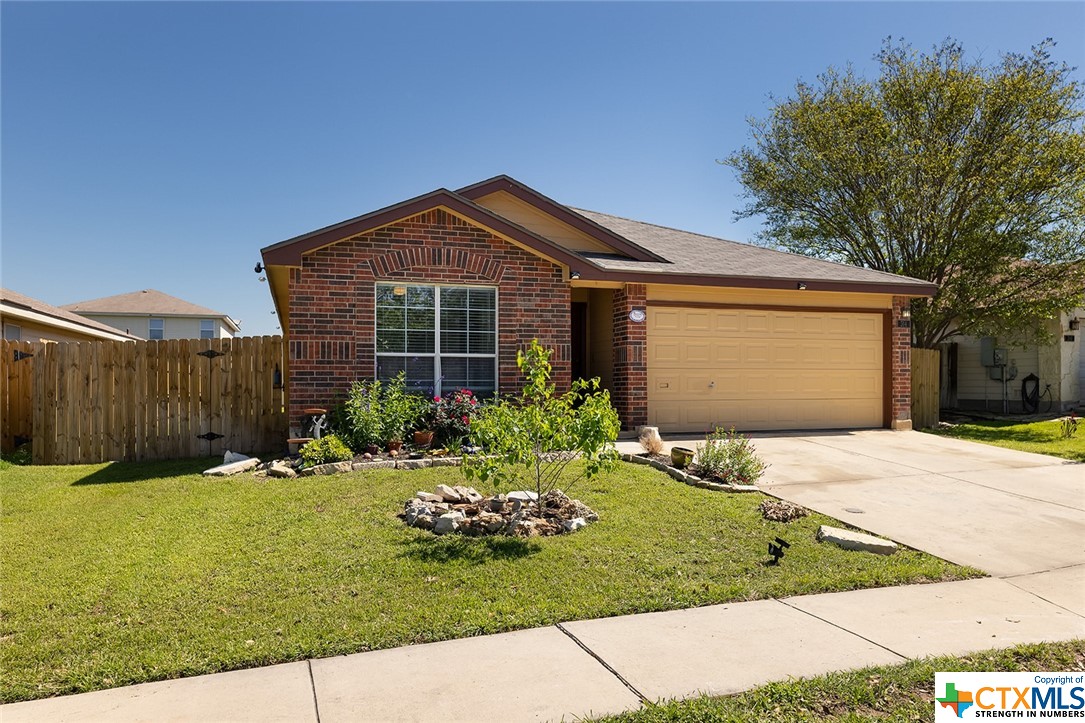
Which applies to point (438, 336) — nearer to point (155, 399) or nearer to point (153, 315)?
point (155, 399)

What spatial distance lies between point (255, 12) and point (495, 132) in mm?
4784

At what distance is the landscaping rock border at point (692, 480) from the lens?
7.49m

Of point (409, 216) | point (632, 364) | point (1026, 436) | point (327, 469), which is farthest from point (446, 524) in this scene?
point (1026, 436)

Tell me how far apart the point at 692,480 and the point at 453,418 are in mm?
3628

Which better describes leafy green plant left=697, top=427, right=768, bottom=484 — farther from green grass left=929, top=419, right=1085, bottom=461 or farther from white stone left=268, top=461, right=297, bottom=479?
green grass left=929, top=419, right=1085, bottom=461

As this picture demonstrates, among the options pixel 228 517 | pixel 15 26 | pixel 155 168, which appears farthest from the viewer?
pixel 155 168

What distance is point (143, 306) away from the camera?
34375mm

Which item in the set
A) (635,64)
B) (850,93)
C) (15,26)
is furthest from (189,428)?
(850,93)

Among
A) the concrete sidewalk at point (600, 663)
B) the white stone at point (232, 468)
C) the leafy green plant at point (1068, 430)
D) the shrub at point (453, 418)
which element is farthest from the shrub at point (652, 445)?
the leafy green plant at point (1068, 430)

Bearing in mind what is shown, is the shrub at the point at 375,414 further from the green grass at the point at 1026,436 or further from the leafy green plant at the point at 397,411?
the green grass at the point at 1026,436

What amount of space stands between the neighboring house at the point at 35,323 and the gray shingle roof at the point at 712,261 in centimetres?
1279

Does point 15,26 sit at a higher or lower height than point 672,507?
higher

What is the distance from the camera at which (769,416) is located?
41.2ft

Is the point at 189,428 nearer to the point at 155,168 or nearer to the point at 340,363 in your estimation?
the point at 340,363
